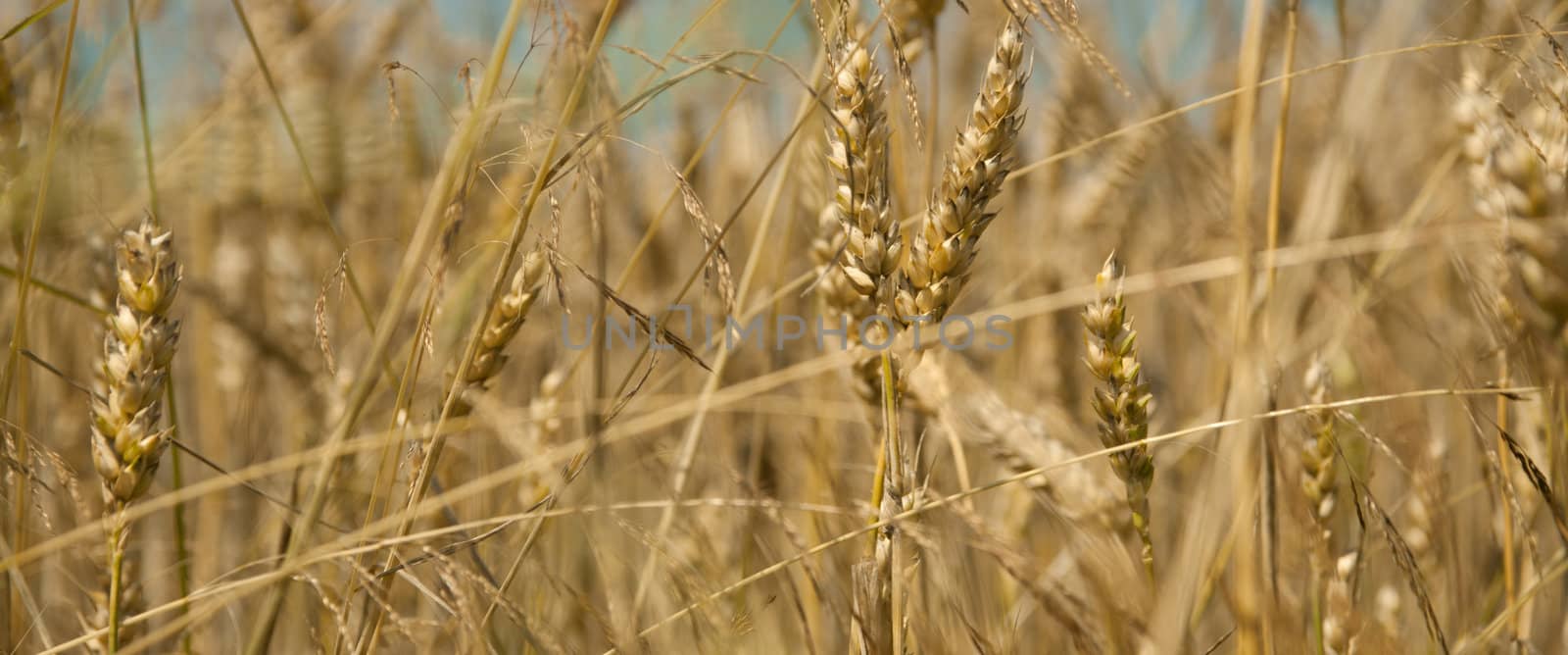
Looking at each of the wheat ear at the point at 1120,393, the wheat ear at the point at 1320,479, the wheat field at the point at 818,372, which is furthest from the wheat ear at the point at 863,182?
the wheat ear at the point at 1320,479

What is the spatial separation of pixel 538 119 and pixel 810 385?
78cm

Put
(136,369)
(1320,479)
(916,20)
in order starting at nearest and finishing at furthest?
(136,369), (1320,479), (916,20)

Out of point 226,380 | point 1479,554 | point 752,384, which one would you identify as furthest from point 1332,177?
point 226,380

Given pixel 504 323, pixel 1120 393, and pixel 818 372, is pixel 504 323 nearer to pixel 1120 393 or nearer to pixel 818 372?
pixel 818 372

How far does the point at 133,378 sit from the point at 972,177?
0.49 m

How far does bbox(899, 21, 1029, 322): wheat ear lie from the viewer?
59 cm

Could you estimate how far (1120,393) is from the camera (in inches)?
24.1

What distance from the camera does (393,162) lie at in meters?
2.04

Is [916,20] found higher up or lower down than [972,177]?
higher up

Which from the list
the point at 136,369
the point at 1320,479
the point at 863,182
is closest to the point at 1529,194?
the point at 1320,479

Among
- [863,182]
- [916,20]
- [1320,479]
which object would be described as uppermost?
[916,20]

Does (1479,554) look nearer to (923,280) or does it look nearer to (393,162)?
(923,280)

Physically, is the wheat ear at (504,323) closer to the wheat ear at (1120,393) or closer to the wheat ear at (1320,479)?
the wheat ear at (1120,393)

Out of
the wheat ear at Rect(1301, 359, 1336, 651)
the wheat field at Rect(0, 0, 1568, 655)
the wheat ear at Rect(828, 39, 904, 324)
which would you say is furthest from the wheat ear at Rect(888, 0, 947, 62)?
the wheat ear at Rect(1301, 359, 1336, 651)
